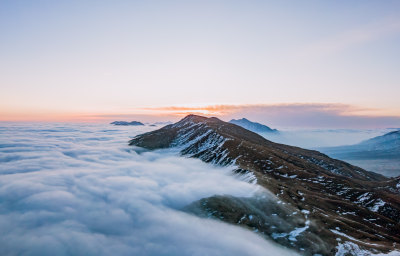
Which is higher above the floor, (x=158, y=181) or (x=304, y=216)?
(x=304, y=216)

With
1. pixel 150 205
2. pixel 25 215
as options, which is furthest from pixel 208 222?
pixel 25 215

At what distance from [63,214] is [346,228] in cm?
13249

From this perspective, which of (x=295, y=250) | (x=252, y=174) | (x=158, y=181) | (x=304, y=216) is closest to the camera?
(x=295, y=250)

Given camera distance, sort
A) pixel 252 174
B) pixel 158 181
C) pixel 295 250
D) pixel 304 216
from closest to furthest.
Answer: pixel 295 250, pixel 304 216, pixel 252 174, pixel 158 181

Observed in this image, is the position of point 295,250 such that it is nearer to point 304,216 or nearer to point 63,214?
point 304,216

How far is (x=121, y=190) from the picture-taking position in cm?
14638

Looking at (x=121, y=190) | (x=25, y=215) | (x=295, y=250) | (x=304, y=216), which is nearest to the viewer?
(x=295, y=250)

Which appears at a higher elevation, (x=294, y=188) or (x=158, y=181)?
(x=294, y=188)

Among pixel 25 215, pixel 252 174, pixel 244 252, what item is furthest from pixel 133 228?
pixel 252 174

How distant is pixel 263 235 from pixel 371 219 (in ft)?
184

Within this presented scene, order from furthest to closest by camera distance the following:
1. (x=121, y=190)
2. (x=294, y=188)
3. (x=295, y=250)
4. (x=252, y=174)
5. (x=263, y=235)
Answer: (x=121, y=190) < (x=252, y=174) < (x=294, y=188) < (x=263, y=235) < (x=295, y=250)

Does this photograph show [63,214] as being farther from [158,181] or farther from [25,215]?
[158,181]

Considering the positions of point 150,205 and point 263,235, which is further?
point 150,205

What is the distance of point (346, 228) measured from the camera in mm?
79875
